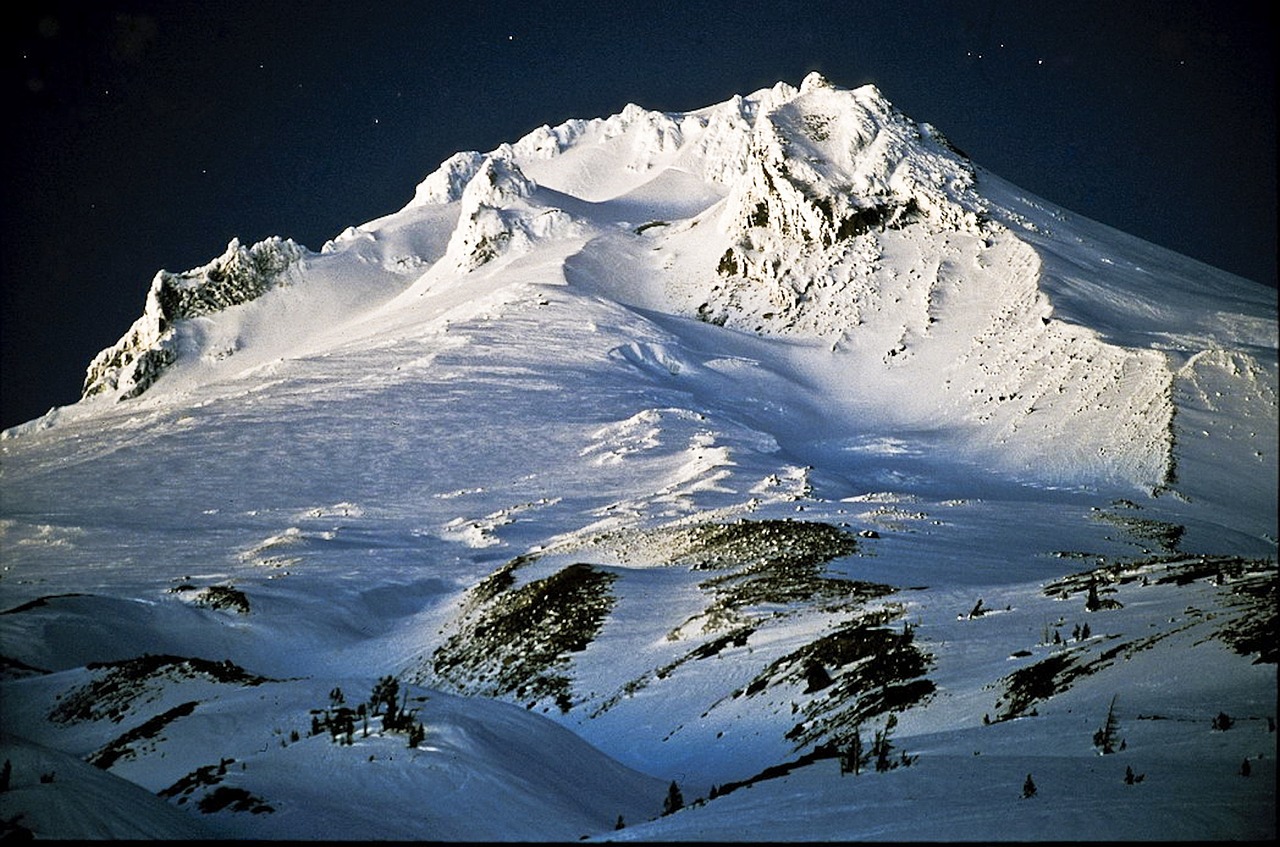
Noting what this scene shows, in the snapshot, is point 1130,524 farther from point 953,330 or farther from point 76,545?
point 76,545

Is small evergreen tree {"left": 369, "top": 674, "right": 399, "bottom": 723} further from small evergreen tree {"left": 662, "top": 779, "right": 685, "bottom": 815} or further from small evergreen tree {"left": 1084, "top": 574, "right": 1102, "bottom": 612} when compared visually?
small evergreen tree {"left": 1084, "top": 574, "right": 1102, "bottom": 612}

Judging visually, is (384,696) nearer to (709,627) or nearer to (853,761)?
(853,761)

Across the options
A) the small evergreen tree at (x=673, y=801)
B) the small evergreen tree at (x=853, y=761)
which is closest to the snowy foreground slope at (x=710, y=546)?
the small evergreen tree at (x=853, y=761)

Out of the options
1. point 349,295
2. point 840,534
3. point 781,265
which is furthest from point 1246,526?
point 349,295

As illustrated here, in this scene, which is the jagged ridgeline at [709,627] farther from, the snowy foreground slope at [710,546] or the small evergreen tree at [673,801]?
the small evergreen tree at [673,801]

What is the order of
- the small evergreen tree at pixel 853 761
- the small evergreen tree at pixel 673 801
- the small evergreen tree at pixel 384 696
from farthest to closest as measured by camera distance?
the small evergreen tree at pixel 384 696 < the small evergreen tree at pixel 673 801 < the small evergreen tree at pixel 853 761

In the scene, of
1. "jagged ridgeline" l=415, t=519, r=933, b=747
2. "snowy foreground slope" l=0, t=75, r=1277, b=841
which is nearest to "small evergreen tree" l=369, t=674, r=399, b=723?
"snowy foreground slope" l=0, t=75, r=1277, b=841
